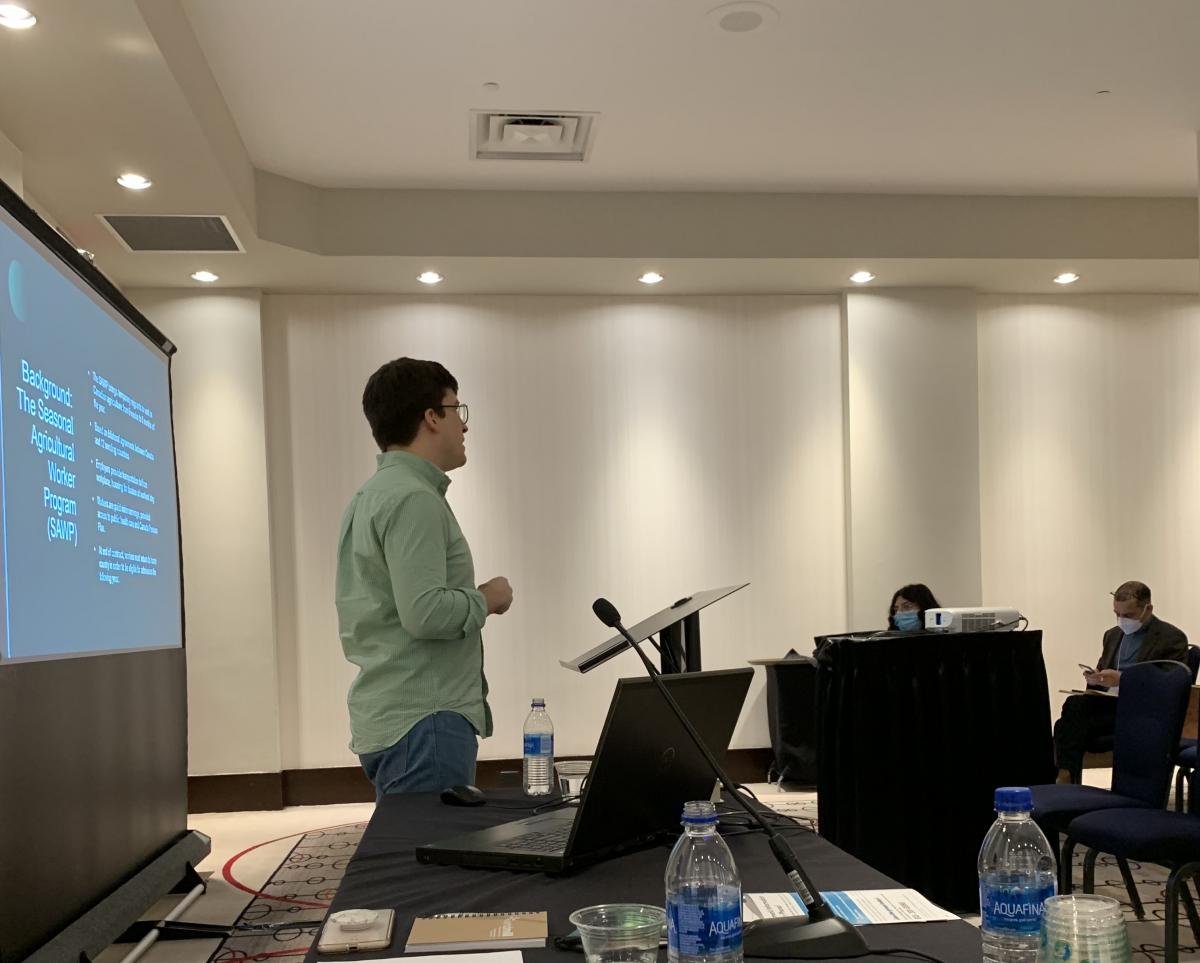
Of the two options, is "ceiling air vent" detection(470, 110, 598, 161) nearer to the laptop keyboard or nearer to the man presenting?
the man presenting

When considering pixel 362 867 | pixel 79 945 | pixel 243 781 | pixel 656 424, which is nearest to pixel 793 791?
pixel 656 424

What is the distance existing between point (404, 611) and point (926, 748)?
6.34ft

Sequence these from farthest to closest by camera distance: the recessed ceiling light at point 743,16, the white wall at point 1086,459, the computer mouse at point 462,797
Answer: the white wall at point 1086,459 → the recessed ceiling light at point 743,16 → the computer mouse at point 462,797

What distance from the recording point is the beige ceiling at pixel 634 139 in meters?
4.02

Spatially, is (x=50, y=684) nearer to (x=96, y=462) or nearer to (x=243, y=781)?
(x=96, y=462)

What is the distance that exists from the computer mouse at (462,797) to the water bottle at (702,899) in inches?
36.5

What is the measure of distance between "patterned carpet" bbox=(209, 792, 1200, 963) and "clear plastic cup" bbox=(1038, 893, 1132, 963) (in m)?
1.73

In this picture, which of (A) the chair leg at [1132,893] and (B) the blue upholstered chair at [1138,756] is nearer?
(B) the blue upholstered chair at [1138,756]

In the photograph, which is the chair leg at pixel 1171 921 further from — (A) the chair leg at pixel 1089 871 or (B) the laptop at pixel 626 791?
(B) the laptop at pixel 626 791

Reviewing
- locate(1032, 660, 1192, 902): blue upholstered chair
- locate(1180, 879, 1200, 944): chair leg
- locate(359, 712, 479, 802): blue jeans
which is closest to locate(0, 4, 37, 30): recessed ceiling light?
locate(359, 712, 479, 802): blue jeans

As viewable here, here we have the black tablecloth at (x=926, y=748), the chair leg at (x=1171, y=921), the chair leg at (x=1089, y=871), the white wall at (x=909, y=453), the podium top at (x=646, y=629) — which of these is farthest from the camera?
the white wall at (x=909, y=453)

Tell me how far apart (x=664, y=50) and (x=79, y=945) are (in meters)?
3.41

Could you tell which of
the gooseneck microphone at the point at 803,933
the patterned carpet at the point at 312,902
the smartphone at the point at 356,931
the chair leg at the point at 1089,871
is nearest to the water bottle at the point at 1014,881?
the gooseneck microphone at the point at 803,933

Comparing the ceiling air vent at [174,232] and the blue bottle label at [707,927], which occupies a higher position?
the ceiling air vent at [174,232]
